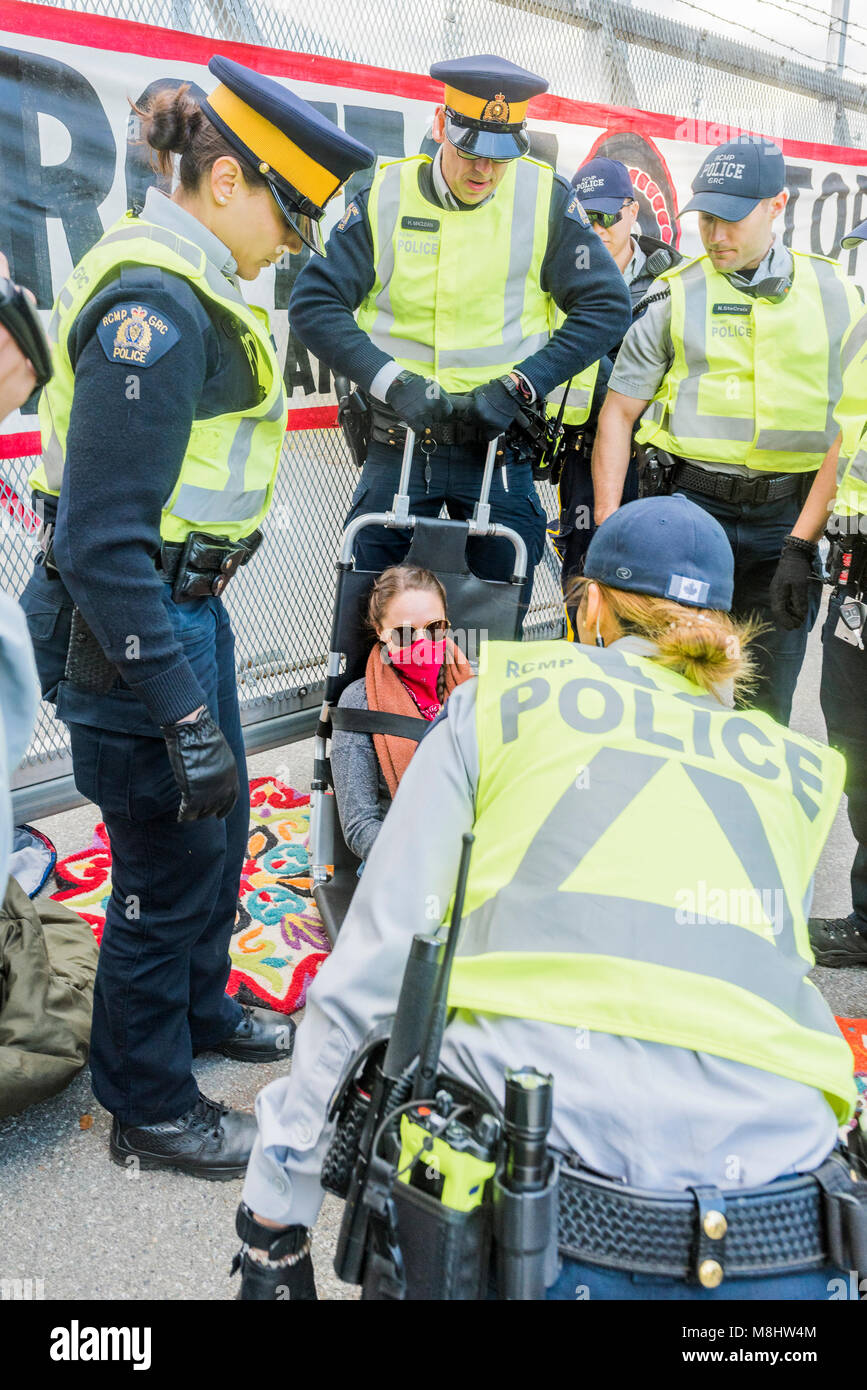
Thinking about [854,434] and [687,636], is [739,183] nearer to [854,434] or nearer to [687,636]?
[854,434]

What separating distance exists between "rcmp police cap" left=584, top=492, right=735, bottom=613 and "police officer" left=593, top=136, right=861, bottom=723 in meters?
1.97

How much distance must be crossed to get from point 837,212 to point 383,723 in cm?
509

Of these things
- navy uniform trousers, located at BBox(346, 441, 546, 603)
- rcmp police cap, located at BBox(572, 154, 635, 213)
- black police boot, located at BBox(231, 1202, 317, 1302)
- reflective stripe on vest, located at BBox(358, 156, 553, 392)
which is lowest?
black police boot, located at BBox(231, 1202, 317, 1302)

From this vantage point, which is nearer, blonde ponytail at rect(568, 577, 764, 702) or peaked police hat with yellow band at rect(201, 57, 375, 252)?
blonde ponytail at rect(568, 577, 764, 702)

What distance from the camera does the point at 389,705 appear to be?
9.75ft

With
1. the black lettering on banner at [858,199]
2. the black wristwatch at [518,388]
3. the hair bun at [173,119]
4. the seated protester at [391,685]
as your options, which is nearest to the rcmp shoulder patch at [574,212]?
the black wristwatch at [518,388]

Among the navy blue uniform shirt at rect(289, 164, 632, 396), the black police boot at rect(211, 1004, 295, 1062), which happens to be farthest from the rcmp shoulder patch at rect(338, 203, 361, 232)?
the black police boot at rect(211, 1004, 295, 1062)

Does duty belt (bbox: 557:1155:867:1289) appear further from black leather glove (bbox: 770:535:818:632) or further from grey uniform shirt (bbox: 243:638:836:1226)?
black leather glove (bbox: 770:535:818:632)

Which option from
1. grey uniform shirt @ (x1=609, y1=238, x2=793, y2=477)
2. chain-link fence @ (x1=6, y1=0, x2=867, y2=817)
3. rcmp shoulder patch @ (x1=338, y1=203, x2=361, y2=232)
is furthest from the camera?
chain-link fence @ (x1=6, y1=0, x2=867, y2=817)

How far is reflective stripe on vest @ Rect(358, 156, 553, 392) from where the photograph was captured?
11.0 feet

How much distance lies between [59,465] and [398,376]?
56.5 inches

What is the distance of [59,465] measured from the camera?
2.06m

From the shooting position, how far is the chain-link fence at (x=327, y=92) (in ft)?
11.9
